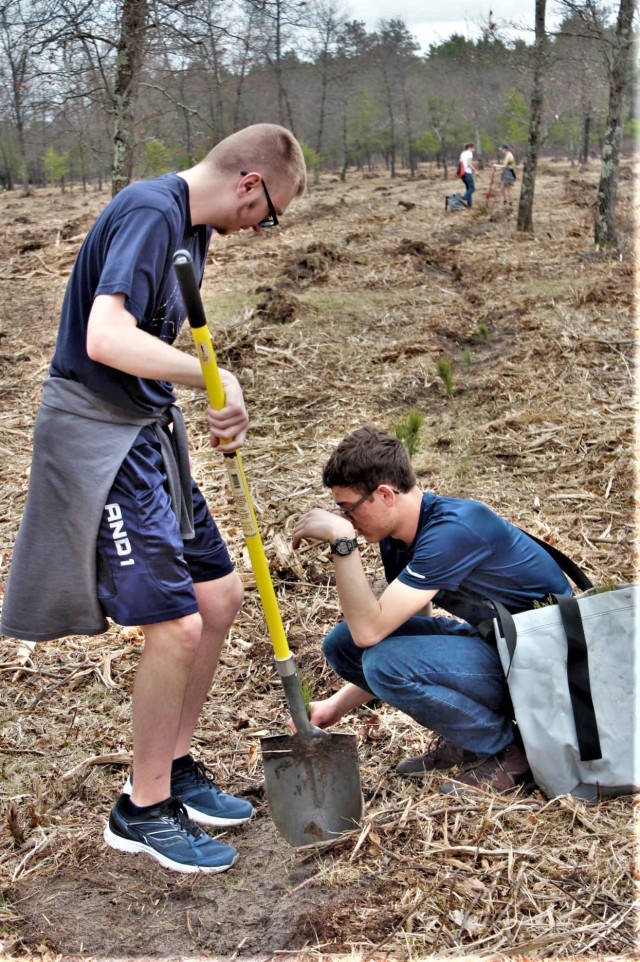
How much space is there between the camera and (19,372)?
8492 millimetres

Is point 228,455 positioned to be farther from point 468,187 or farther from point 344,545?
point 468,187

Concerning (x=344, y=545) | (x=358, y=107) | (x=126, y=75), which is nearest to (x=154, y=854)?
(x=344, y=545)

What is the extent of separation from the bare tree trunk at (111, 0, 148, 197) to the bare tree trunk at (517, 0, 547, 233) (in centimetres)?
797

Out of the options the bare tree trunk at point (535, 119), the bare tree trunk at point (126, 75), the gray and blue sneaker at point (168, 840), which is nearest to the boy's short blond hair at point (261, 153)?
the gray and blue sneaker at point (168, 840)

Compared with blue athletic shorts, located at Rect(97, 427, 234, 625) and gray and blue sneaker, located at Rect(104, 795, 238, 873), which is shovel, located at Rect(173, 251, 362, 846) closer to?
gray and blue sneaker, located at Rect(104, 795, 238, 873)

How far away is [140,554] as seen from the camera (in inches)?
96.4

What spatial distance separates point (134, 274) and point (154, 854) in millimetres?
1617

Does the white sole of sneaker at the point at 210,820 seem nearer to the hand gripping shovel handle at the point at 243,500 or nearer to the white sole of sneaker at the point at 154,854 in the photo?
the white sole of sneaker at the point at 154,854

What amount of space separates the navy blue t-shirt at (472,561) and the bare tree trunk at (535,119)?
45.4ft

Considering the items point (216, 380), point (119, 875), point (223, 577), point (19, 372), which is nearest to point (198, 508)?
point (223, 577)

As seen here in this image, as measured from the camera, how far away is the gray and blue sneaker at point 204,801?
2.90 m

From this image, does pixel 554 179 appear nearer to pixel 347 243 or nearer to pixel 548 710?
pixel 347 243

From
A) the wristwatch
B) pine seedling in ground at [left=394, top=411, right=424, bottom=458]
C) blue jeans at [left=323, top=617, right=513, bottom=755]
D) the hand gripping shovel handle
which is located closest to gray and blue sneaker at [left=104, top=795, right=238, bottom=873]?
the hand gripping shovel handle

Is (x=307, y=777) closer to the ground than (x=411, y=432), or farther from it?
closer to the ground
